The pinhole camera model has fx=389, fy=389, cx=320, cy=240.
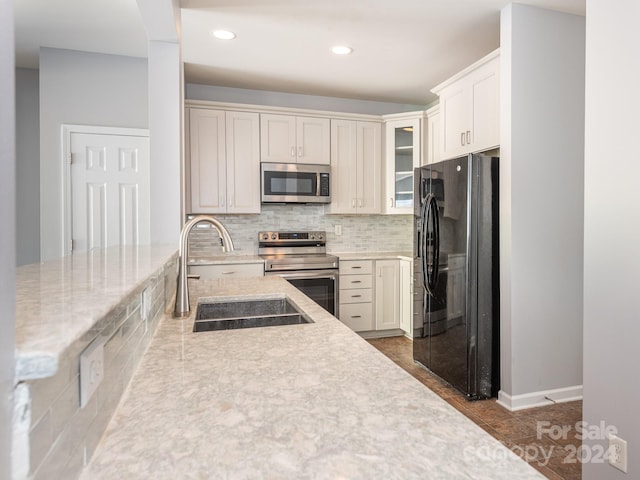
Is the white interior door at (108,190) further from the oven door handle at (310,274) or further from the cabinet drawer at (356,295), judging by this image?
the cabinet drawer at (356,295)

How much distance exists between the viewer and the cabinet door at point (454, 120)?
3.01m

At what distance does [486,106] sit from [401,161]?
147 centimetres

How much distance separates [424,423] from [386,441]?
0.32 feet

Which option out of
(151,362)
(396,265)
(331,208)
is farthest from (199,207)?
(151,362)

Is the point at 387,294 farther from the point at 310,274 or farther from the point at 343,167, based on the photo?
the point at 343,167

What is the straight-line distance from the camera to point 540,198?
8.21 feet

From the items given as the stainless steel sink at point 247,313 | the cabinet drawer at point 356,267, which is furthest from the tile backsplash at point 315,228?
the stainless steel sink at point 247,313

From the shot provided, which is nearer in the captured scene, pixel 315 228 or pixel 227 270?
pixel 227 270

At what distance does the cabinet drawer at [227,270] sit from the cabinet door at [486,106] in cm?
212

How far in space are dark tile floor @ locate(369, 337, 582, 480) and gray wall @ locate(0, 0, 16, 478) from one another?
2.13m

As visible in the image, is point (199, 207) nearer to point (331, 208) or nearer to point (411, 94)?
point (331, 208)

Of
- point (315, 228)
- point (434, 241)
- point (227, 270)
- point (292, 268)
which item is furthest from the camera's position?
point (315, 228)

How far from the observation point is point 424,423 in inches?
27.7

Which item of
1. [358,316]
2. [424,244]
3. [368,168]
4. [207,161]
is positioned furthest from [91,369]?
[368,168]
